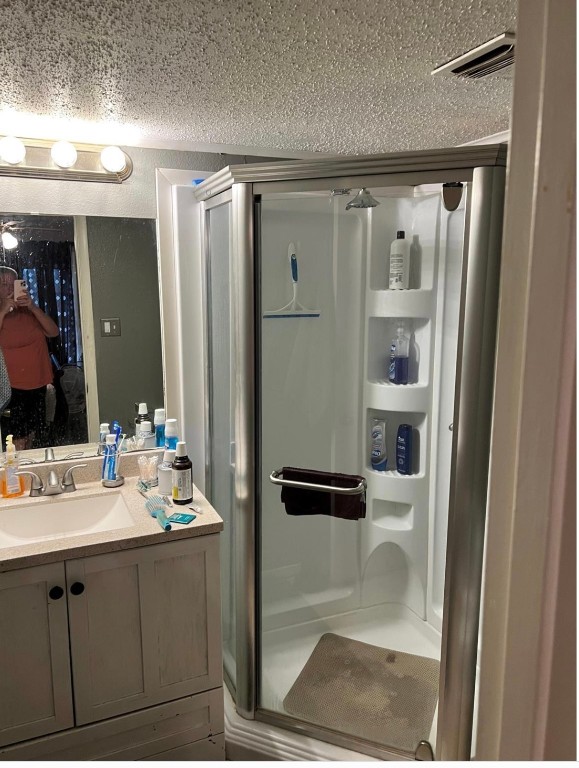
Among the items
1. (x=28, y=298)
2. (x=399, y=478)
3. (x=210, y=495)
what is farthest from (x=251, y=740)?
(x=28, y=298)

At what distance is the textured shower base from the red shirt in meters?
1.44

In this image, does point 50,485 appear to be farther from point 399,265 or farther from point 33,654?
point 399,265

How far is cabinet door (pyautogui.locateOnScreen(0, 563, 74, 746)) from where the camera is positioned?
1.53 metres

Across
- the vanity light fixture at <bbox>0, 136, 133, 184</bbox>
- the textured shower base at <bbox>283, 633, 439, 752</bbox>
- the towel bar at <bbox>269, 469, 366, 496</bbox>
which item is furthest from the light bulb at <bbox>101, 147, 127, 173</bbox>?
the textured shower base at <bbox>283, 633, 439, 752</bbox>

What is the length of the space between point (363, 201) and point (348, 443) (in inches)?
33.1

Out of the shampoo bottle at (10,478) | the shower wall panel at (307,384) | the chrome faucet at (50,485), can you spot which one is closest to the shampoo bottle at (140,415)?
the chrome faucet at (50,485)

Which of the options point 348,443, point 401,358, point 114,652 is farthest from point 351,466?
point 114,652

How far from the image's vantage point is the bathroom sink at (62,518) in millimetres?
1767

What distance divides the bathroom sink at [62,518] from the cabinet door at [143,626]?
177 mm

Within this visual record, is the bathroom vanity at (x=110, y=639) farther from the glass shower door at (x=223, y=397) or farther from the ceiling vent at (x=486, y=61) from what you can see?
the ceiling vent at (x=486, y=61)

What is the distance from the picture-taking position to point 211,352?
2.12m

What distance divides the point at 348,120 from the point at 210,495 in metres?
1.46

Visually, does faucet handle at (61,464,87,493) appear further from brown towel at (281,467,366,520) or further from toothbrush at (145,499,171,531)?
brown towel at (281,467,366,520)

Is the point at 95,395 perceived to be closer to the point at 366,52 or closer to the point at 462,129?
the point at 366,52
